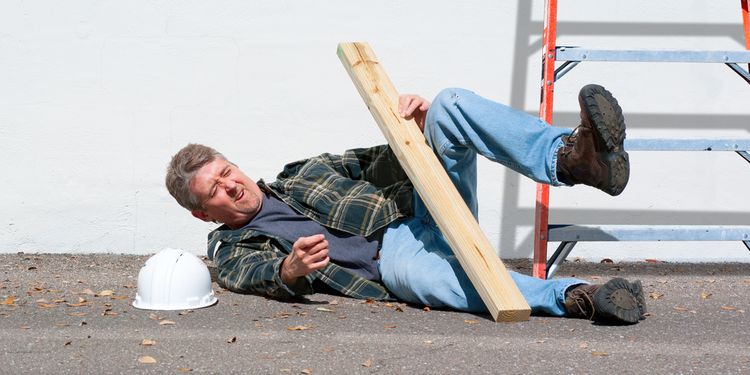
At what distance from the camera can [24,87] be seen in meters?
4.62

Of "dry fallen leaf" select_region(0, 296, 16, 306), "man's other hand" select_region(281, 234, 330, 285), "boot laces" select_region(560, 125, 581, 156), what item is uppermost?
"boot laces" select_region(560, 125, 581, 156)

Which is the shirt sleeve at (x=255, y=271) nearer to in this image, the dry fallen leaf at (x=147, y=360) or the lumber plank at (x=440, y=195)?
the lumber plank at (x=440, y=195)

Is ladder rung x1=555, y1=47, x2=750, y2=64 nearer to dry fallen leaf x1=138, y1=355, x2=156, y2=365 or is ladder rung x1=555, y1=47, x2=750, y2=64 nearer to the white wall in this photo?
the white wall

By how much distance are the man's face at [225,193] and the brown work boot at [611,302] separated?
1.27 m

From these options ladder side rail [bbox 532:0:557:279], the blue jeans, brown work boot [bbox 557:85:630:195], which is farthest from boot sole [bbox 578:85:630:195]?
ladder side rail [bbox 532:0:557:279]

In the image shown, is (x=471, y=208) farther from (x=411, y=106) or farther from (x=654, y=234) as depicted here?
(x=654, y=234)

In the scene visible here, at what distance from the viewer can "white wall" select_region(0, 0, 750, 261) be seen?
4496 mm

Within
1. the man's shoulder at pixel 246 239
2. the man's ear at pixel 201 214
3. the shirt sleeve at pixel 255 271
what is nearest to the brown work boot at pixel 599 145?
the shirt sleeve at pixel 255 271

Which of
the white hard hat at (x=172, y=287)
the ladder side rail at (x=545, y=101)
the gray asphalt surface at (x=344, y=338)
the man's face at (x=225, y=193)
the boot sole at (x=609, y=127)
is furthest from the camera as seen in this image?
the ladder side rail at (x=545, y=101)

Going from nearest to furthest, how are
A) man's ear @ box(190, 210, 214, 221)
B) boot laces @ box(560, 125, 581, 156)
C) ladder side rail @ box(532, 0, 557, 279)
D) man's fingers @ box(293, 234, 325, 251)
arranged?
boot laces @ box(560, 125, 581, 156), man's fingers @ box(293, 234, 325, 251), man's ear @ box(190, 210, 214, 221), ladder side rail @ box(532, 0, 557, 279)

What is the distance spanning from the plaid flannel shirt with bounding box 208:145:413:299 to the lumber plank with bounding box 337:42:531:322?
A: 0.93ft

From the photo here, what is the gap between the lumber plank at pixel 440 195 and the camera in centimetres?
299

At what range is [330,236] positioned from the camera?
3.58m

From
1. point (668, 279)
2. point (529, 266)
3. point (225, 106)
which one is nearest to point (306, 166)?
point (225, 106)
